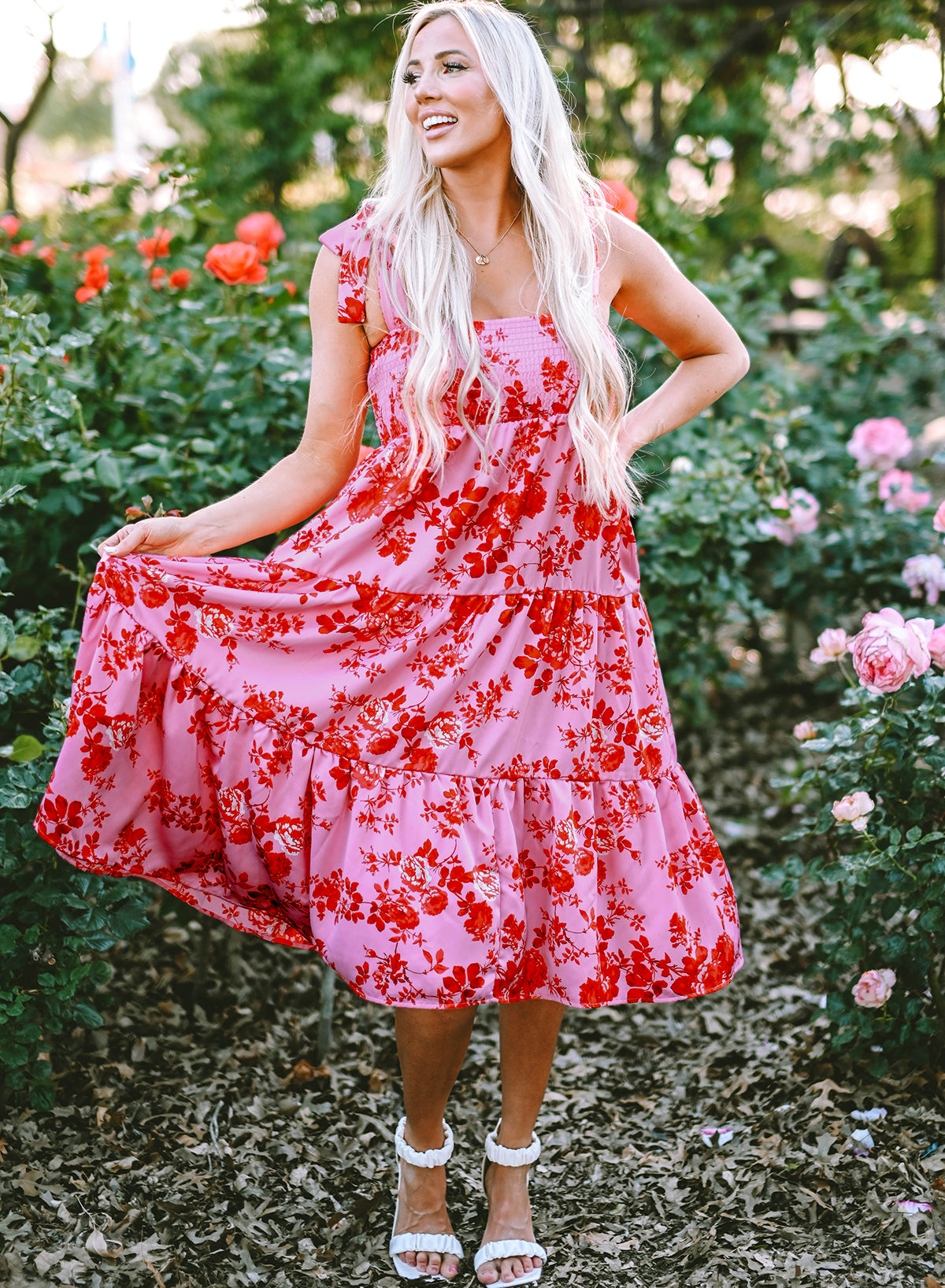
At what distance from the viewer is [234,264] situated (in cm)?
269

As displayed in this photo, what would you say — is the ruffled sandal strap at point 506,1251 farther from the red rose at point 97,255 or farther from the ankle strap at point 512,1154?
the red rose at point 97,255

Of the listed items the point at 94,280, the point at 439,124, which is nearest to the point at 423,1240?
the point at 439,124

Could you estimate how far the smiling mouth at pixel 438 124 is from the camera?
184 cm

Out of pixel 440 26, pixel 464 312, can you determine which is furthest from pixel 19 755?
pixel 440 26

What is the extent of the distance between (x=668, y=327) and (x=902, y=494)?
5.48 ft

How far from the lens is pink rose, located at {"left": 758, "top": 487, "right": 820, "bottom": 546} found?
324 cm

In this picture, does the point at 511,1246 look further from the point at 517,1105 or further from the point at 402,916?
the point at 402,916

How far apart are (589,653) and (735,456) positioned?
5.12 feet

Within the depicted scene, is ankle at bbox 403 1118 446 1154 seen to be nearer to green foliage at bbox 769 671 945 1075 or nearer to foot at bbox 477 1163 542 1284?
foot at bbox 477 1163 542 1284

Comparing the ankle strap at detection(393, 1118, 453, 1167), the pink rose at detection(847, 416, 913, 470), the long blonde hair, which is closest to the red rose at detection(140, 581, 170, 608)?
the long blonde hair

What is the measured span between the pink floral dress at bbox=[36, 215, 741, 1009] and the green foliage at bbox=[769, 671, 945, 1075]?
0.47 m

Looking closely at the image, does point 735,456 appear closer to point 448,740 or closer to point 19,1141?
point 448,740

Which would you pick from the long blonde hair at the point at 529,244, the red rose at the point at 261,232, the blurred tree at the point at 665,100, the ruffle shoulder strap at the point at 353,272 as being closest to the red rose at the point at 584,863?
the long blonde hair at the point at 529,244

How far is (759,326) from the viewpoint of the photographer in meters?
4.50
